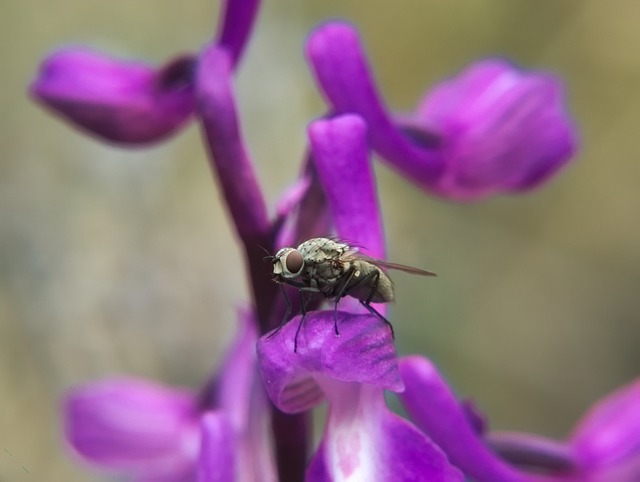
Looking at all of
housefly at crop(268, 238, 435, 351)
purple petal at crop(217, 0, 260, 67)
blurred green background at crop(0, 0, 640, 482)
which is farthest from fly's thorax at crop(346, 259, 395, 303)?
blurred green background at crop(0, 0, 640, 482)

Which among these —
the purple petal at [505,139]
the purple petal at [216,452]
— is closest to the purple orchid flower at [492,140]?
the purple petal at [505,139]

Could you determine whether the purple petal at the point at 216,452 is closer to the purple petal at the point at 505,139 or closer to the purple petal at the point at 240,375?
the purple petal at the point at 240,375

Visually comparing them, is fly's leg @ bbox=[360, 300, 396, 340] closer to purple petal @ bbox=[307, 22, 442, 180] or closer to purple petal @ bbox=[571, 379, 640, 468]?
purple petal @ bbox=[307, 22, 442, 180]

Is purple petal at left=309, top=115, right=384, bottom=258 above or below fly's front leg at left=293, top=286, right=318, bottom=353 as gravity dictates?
above

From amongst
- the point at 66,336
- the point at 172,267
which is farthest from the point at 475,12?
the point at 66,336

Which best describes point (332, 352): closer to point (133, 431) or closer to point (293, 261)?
point (293, 261)

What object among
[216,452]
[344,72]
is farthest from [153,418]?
[344,72]
